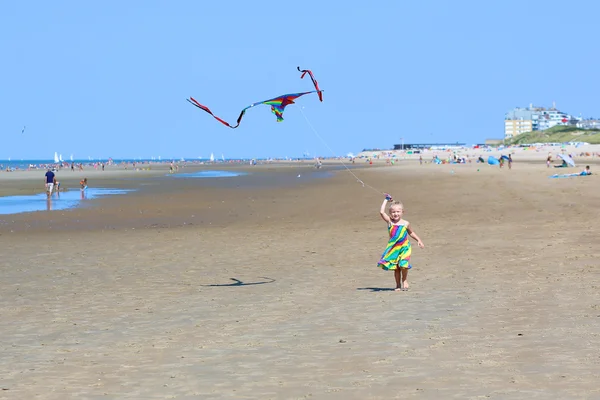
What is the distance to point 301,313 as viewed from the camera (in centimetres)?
1010

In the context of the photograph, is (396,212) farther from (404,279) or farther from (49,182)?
(49,182)

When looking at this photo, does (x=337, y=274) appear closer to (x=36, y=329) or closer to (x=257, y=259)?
(x=257, y=259)

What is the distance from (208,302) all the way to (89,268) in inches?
176

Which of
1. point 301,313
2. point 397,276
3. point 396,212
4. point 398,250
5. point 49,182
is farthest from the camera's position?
point 49,182

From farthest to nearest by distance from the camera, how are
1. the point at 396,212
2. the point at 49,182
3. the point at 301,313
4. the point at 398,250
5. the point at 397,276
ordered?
the point at 49,182 → the point at 396,212 → the point at 398,250 → the point at 397,276 → the point at 301,313

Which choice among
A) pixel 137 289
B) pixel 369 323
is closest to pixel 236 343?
pixel 369 323

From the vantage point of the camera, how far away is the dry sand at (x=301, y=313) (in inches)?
266

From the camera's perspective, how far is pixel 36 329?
30.7 ft

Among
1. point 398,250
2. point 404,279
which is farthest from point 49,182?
point 404,279

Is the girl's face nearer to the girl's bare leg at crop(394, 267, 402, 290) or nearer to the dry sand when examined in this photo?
the girl's bare leg at crop(394, 267, 402, 290)

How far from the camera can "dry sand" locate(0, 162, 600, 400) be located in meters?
6.76

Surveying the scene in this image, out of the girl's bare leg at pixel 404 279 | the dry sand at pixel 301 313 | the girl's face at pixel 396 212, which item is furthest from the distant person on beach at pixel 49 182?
the girl's bare leg at pixel 404 279

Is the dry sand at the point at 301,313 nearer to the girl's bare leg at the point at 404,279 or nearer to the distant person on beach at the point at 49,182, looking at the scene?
the girl's bare leg at the point at 404,279

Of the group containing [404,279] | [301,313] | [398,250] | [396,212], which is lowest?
[301,313]
